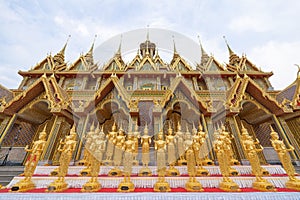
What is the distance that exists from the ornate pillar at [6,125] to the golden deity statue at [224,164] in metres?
10.4

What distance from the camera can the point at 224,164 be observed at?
4090 millimetres

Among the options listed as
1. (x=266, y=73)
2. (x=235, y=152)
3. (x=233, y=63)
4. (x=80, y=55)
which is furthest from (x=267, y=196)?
(x=80, y=55)

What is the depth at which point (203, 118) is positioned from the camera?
7.80m

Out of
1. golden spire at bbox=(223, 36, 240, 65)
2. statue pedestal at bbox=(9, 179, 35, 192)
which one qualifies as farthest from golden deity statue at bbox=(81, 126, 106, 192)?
golden spire at bbox=(223, 36, 240, 65)

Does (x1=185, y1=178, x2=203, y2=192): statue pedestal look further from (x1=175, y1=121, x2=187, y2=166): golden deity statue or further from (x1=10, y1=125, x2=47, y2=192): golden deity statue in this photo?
(x1=10, y1=125, x2=47, y2=192): golden deity statue

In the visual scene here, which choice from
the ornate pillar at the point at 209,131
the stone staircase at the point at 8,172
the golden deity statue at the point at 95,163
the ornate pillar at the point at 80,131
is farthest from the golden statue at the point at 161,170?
the stone staircase at the point at 8,172

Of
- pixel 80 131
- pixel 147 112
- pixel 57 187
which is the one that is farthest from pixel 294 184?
pixel 80 131

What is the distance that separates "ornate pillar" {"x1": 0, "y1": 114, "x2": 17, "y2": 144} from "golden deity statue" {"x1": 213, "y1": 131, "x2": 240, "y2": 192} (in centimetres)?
1040

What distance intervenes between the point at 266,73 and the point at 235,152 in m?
12.7

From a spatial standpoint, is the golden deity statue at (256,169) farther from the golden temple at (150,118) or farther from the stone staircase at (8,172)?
the stone staircase at (8,172)

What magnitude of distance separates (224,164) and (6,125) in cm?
1088

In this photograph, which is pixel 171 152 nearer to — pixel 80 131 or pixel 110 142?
pixel 110 142

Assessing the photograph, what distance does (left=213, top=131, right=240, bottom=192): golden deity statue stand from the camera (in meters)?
3.60

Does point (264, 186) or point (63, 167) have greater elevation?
point (63, 167)
